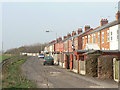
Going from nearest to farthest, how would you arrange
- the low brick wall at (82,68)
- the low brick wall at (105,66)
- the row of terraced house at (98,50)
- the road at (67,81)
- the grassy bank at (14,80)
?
the grassy bank at (14,80) → the road at (67,81) → the low brick wall at (105,66) → the low brick wall at (82,68) → the row of terraced house at (98,50)

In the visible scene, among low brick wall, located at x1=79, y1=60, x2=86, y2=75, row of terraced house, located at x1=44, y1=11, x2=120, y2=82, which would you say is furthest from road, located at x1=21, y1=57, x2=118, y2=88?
row of terraced house, located at x1=44, y1=11, x2=120, y2=82

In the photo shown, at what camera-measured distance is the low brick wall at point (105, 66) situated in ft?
58.3

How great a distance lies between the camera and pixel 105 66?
17984 mm

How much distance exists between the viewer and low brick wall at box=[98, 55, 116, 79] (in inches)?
A: 700

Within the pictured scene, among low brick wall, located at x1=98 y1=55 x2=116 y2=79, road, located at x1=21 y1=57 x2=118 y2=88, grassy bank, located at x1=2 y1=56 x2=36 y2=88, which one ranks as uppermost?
low brick wall, located at x1=98 y1=55 x2=116 y2=79

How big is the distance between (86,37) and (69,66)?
16868mm

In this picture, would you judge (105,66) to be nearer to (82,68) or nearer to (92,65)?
(92,65)

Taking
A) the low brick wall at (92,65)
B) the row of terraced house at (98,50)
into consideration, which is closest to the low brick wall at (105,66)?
the row of terraced house at (98,50)

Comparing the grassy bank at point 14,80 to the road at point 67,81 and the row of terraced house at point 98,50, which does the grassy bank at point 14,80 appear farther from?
the row of terraced house at point 98,50

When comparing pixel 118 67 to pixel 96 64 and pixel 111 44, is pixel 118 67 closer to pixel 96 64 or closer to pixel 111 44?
pixel 96 64

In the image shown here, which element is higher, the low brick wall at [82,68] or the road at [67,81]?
the low brick wall at [82,68]

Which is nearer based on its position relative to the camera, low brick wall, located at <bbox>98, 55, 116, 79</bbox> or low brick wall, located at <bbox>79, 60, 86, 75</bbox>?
low brick wall, located at <bbox>98, 55, 116, 79</bbox>

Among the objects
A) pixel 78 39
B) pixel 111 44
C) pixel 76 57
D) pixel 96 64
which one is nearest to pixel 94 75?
pixel 96 64

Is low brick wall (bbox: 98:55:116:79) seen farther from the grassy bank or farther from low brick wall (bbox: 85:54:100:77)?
the grassy bank
